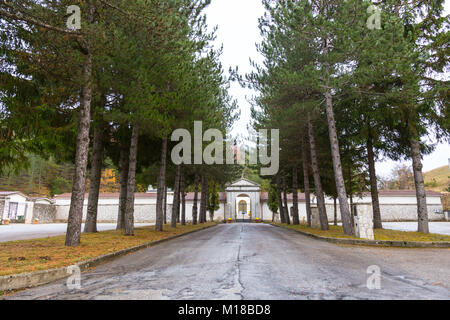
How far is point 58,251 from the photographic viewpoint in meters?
8.17

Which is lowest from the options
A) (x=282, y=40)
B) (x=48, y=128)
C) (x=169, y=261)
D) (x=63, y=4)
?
(x=169, y=261)

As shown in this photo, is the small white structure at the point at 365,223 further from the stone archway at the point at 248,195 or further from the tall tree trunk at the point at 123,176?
the stone archway at the point at 248,195

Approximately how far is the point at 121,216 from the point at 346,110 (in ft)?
Answer: 50.1

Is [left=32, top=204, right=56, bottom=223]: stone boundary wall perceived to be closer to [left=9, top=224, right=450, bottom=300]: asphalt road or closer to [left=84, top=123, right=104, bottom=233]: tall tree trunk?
[left=84, top=123, right=104, bottom=233]: tall tree trunk

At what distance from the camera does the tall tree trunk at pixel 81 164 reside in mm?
9555

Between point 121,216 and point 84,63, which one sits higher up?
point 84,63

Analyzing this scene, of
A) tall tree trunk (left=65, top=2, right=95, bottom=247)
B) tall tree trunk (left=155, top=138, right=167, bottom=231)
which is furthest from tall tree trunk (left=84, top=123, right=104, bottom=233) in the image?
tall tree trunk (left=65, top=2, right=95, bottom=247)

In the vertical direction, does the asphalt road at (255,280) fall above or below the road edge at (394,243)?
above

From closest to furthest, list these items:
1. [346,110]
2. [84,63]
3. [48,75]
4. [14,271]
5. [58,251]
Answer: [14,271] < [58,251] < [48,75] < [84,63] < [346,110]

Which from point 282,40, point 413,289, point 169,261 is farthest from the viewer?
point 282,40

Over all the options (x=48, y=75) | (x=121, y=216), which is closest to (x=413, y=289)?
(x=48, y=75)

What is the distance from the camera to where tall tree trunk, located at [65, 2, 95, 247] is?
31.3ft

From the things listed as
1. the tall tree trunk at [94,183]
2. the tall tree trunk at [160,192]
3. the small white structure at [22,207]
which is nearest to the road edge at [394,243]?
the tall tree trunk at [160,192]
